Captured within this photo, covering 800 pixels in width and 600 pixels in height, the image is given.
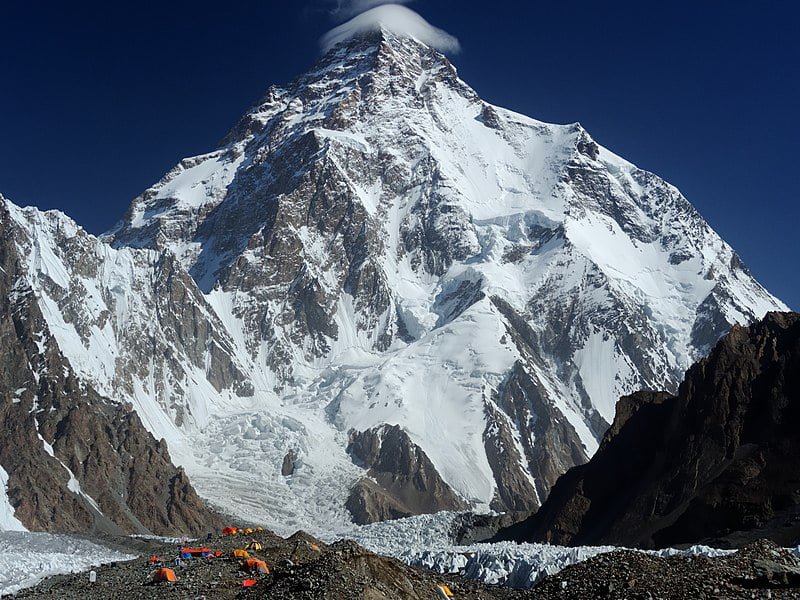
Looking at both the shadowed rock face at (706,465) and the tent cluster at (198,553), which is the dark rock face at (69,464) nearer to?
the shadowed rock face at (706,465)

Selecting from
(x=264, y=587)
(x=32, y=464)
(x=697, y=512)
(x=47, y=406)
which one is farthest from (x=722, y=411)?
(x=47, y=406)

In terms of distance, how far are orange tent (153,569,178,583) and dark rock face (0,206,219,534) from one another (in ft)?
380

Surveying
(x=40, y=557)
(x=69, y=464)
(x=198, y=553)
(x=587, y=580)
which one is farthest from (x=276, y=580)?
(x=69, y=464)

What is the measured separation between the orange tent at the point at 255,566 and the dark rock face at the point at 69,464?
382 ft

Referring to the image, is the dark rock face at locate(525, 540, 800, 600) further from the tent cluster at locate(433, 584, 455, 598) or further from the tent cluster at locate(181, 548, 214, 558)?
the tent cluster at locate(181, 548, 214, 558)

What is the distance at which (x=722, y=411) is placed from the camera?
106 meters

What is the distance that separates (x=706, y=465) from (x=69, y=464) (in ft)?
415

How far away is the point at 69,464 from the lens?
181750mm

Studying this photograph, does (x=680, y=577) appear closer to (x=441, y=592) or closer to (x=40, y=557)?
(x=441, y=592)

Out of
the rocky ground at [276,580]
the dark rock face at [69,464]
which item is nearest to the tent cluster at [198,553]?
the rocky ground at [276,580]

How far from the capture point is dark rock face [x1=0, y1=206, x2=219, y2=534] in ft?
537

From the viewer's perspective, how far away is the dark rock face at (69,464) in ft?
537

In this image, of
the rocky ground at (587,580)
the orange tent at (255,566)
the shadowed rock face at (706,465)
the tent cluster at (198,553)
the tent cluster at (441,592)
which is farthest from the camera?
the shadowed rock face at (706,465)

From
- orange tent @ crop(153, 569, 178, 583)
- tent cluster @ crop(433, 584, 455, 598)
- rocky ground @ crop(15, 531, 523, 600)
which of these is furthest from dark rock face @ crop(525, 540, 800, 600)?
orange tent @ crop(153, 569, 178, 583)
